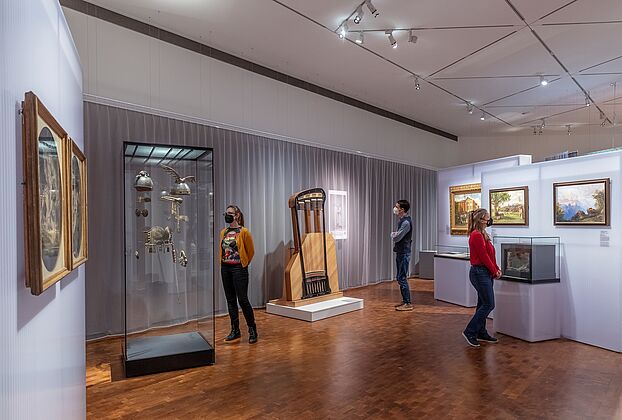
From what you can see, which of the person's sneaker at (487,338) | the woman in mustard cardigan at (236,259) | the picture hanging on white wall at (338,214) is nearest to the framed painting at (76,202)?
the woman in mustard cardigan at (236,259)

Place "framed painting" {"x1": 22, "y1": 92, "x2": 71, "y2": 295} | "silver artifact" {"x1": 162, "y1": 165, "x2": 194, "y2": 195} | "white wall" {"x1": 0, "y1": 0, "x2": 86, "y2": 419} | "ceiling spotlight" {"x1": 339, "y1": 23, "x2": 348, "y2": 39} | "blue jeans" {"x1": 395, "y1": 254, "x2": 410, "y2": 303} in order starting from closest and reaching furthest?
"white wall" {"x1": 0, "y1": 0, "x2": 86, "y2": 419} < "framed painting" {"x1": 22, "y1": 92, "x2": 71, "y2": 295} < "silver artifact" {"x1": 162, "y1": 165, "x2": 194, "y2": 195} < "ceiling spotlight" {"x1": 339, "y1": 23, "x2": 348, "y2": 39} < "blue jeans" {"x1": 395, "y1": 254, "x2": 410, "y2": 303}

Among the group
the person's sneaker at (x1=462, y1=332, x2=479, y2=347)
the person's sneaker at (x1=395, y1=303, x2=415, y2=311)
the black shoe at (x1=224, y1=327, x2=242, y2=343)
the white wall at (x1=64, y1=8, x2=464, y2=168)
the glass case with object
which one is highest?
the white wall at (x1=64, y1=8, x2=464, y2=168)

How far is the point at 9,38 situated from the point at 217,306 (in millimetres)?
5853

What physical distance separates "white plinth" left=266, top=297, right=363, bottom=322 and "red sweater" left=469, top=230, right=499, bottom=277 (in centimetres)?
251

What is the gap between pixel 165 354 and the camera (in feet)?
14.5

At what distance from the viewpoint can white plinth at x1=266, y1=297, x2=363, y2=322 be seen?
257 inches

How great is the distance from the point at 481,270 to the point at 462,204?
17.3ft

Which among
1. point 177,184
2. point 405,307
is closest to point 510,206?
point 405,307

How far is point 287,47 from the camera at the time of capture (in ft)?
22.3

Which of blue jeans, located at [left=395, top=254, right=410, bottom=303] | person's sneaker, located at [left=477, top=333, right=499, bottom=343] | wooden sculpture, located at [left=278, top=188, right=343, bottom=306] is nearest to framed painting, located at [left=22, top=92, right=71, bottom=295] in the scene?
person's sneaker, located at [left=477, top=333, right=499, bottom=343]

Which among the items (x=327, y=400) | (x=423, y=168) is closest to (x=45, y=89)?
(x=327, y=400)

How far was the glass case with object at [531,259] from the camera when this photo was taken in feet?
17.5

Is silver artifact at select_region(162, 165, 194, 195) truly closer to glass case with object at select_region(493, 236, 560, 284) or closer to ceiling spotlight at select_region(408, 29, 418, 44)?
ceiling spotlight at select_region(408, 29, 418, 44)

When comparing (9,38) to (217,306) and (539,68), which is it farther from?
(539,68)
